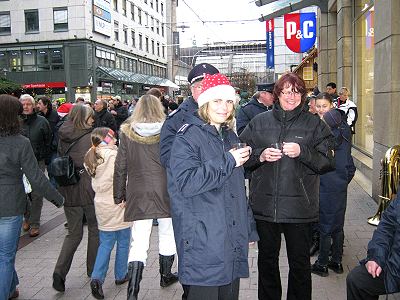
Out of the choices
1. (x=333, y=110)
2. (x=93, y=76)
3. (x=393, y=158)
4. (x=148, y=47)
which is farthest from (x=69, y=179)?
(x=148, y=47)

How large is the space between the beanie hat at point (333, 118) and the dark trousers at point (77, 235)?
2.71 meters

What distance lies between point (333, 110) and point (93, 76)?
35863mm

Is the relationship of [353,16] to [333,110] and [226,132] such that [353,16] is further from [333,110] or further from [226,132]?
[226,132]

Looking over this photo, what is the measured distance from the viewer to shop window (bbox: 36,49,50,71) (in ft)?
126

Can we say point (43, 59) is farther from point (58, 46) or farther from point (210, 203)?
point (210, 203)

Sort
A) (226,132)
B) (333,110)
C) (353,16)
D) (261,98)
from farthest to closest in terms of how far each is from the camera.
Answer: (353,16) → (261,98) → (333,110) → (226,132)

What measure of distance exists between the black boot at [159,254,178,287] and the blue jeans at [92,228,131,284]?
0.41m

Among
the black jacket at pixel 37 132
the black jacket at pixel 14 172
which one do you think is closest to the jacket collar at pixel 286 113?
the black jacket at pixel 14 172

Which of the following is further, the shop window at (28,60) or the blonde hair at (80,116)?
the shop window at (28,60)

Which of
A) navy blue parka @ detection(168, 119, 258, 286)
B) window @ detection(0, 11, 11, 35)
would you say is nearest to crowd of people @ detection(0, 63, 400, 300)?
navy blue parka @ detection(168, 119, 258, 286)

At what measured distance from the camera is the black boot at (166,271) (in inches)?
183

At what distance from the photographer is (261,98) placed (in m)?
6.70

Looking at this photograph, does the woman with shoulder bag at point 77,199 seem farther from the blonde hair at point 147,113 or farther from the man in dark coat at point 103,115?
the man in dark coat at point 103,115

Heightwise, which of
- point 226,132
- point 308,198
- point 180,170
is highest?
point 226,132
